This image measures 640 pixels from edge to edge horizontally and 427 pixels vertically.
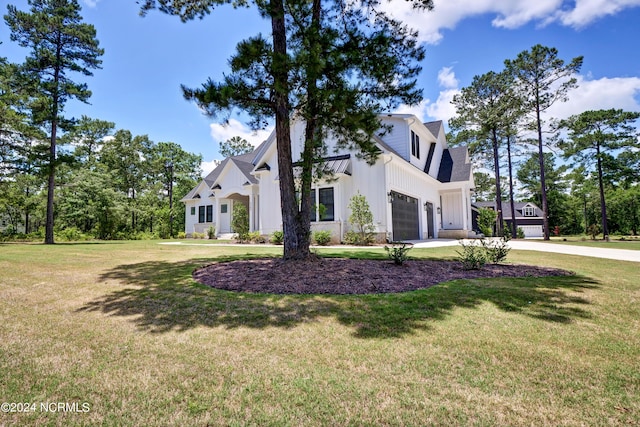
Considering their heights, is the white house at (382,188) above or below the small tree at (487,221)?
above

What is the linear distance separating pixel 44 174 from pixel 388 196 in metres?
18.8

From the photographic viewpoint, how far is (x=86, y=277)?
6.29 metres

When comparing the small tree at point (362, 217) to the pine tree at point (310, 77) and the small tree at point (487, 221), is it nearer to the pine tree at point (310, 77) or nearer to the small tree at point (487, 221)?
the pine tree at point (310, 77)

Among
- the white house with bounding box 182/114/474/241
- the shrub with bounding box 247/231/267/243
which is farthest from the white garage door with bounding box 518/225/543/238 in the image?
the shrub with bounding box 247/231/267/243

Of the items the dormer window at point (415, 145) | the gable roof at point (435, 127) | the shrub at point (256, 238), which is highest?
the gable roof at point (435, 127)

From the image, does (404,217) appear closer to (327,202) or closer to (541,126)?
(327,202)

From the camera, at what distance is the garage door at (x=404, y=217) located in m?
16.4

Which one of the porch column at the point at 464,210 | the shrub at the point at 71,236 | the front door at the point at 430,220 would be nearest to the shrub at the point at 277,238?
the front door at the point at 430,220

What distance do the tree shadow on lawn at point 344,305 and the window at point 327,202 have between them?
10.7 meters

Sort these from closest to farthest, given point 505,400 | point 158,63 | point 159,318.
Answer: point 505,400, point 159,318, point 158,63

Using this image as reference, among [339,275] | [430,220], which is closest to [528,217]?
[430,220]

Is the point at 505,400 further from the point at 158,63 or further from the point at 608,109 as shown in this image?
the point at 608,109

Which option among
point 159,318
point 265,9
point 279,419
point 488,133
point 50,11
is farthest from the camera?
point 488,133

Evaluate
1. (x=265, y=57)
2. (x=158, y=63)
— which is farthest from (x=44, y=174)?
(x=265, y=57)
